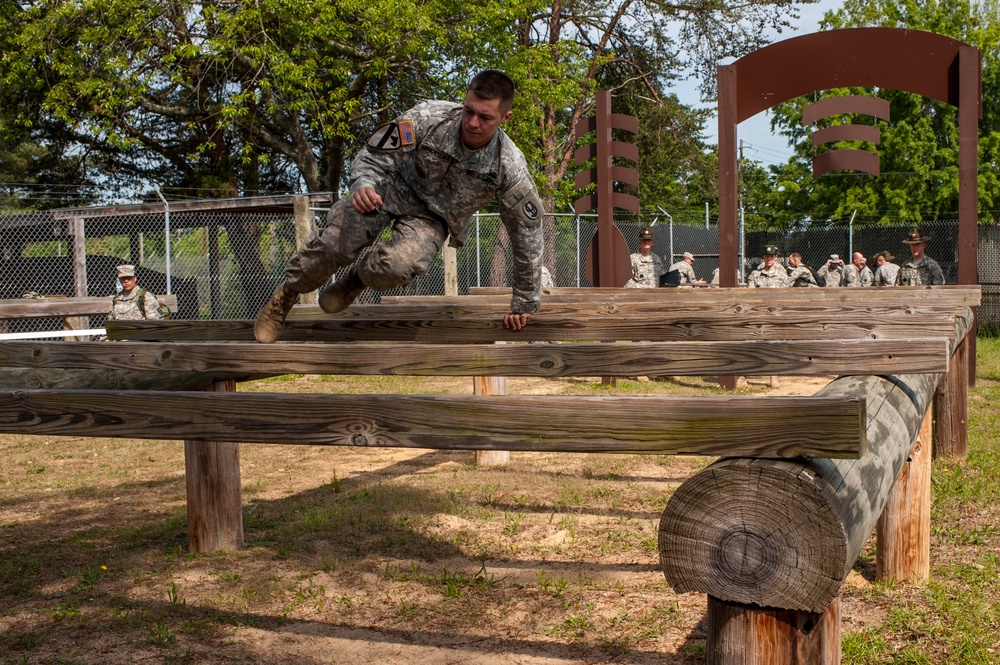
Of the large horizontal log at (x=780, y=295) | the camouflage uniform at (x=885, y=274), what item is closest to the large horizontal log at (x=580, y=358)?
the large horizontal log at (x=780, y=295)

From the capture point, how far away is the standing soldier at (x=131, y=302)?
11.2 metres

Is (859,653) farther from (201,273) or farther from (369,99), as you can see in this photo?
(369,99)

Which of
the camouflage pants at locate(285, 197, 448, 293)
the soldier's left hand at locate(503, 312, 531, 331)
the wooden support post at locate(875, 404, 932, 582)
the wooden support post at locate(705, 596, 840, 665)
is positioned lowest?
the wooden support post at locate(875, 404, 932, 582)

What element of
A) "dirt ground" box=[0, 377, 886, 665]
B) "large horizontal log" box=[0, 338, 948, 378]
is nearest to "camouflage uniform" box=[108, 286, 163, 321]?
"dirt ground" box=[0, 377, 886, 665]

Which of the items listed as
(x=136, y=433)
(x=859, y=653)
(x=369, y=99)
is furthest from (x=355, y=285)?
(x=369, y=99)

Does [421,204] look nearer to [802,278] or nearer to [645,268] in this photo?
[645,268]

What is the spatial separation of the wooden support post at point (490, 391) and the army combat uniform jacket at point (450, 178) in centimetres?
252

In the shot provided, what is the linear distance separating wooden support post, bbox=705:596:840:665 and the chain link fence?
1174cm

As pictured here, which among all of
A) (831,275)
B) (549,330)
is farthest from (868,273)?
(549,330)

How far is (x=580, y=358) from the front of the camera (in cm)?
356

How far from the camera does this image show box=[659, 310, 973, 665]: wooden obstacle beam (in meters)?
2.11

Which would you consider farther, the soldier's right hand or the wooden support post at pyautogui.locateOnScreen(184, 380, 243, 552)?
the wooden support post at pyautogui.locateOnScreen(184, 380, 243, 552)

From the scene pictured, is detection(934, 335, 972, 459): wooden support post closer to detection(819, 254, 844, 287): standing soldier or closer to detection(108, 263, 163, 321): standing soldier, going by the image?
detection(108, 263, 163, 321): standing soldier

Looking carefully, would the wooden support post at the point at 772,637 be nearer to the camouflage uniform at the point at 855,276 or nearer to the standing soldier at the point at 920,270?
the standing soldier at the point at 920,270
